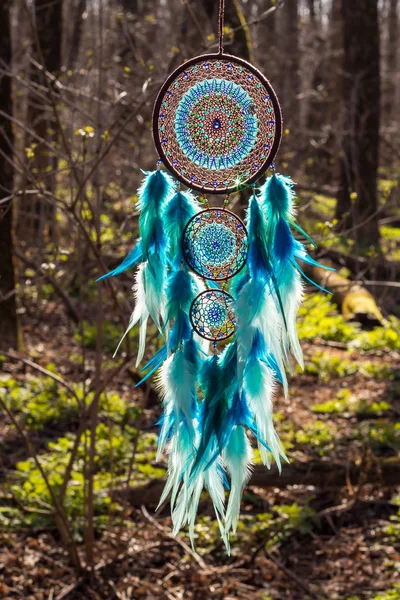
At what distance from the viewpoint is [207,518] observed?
213 inches

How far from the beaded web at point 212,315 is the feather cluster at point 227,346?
4 cm

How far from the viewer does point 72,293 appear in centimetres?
970

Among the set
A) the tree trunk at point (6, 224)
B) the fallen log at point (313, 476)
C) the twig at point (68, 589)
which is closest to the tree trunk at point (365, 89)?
the tree trunk at point (6, 224)

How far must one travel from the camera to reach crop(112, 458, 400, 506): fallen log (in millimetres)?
5426

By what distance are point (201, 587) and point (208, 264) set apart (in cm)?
270

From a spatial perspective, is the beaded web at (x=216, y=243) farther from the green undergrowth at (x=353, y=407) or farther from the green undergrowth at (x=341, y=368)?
the green undergrowth at (x=341, y=368)

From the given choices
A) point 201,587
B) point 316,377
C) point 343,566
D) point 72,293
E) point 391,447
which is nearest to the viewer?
point 201,587

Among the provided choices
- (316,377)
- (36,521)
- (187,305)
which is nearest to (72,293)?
(316,377)

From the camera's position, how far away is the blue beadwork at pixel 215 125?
104 inches

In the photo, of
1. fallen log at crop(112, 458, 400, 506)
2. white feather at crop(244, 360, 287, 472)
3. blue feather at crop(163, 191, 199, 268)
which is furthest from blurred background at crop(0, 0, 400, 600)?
white feather at crop(244, 360, 287, 472)

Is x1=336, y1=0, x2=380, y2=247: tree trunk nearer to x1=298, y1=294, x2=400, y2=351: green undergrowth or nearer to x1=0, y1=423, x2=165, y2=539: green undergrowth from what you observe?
x1=298, y1=294, x2=400, y2=351: green undergrowth

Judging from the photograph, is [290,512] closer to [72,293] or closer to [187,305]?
[187,305]

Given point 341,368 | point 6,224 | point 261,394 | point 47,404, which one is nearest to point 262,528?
point 47,404

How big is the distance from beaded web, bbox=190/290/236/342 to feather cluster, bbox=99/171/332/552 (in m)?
0.04
